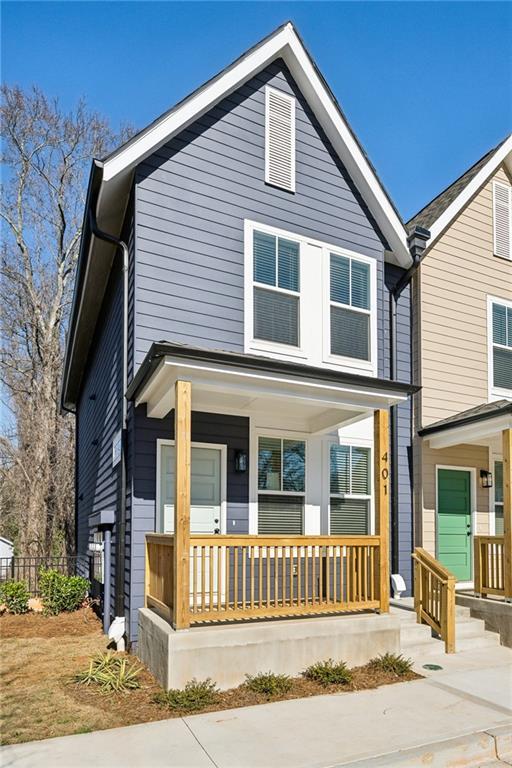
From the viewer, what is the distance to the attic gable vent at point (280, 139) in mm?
8734

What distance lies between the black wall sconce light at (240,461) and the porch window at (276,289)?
5.09 ft

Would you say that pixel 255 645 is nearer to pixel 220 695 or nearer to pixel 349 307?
pixel 220 695

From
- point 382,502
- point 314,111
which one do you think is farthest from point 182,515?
point 314,111

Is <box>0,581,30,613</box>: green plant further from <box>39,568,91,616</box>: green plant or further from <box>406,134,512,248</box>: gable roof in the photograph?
<box>406,134,512,248</box>: gable roof

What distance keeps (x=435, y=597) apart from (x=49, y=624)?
5.26m

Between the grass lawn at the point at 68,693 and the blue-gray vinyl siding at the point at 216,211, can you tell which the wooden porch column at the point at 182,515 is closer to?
the grass lawn at the point at 68,693

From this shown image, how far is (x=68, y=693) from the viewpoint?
555 cm

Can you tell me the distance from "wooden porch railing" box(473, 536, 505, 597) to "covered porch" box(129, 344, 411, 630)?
1.52 meters

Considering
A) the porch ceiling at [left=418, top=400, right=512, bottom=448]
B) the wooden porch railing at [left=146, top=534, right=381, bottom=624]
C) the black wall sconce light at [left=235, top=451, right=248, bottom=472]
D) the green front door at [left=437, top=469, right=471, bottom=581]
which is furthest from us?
the green front door at [left=437, top=469, right=471, bottom=581]

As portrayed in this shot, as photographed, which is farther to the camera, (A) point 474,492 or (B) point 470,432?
(A) point 474,492

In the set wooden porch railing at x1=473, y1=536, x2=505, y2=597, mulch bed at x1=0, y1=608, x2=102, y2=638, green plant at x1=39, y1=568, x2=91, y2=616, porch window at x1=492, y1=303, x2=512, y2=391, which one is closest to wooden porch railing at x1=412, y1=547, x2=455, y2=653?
wooden porch railing at x1=473, y1=536, x2=505, y2=597

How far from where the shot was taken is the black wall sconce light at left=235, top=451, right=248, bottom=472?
8.01 metres

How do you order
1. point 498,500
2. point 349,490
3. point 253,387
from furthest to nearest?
point 498,500, point 349,490, point 253,387

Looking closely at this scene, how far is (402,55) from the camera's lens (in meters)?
9.70
